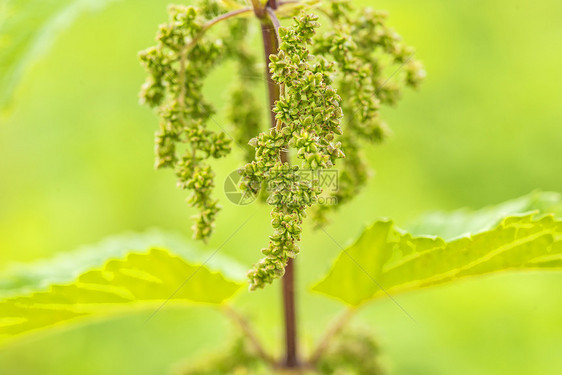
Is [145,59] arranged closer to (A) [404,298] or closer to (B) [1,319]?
(B) [1,319]

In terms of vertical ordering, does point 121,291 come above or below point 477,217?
below

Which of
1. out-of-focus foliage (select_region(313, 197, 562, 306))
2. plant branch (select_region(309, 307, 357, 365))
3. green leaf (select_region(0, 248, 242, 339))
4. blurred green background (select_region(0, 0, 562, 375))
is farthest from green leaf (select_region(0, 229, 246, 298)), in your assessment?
blurred green background (select_region(0, 0, 562, 375))

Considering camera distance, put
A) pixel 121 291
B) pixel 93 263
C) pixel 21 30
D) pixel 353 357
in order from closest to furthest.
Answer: pixel 121 291 → pixel 21 30 → pixel 353 357 → pixel 93 263

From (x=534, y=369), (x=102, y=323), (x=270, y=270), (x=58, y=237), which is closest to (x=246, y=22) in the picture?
(x=270, y=270)

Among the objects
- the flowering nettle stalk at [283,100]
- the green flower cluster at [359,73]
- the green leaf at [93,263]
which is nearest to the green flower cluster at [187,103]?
the flowering nettle stalk at [283,100]

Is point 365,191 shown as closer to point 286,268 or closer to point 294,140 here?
point 286,268

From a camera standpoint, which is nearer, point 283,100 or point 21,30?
point 283,100

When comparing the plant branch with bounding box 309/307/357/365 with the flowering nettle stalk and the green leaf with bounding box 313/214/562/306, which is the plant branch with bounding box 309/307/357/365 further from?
the flowering nettle stalk

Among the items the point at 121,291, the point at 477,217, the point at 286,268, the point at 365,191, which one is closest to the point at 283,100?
the point at 286,268

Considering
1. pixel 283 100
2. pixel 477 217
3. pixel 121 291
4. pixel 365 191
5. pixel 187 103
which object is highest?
pixel 365 191
